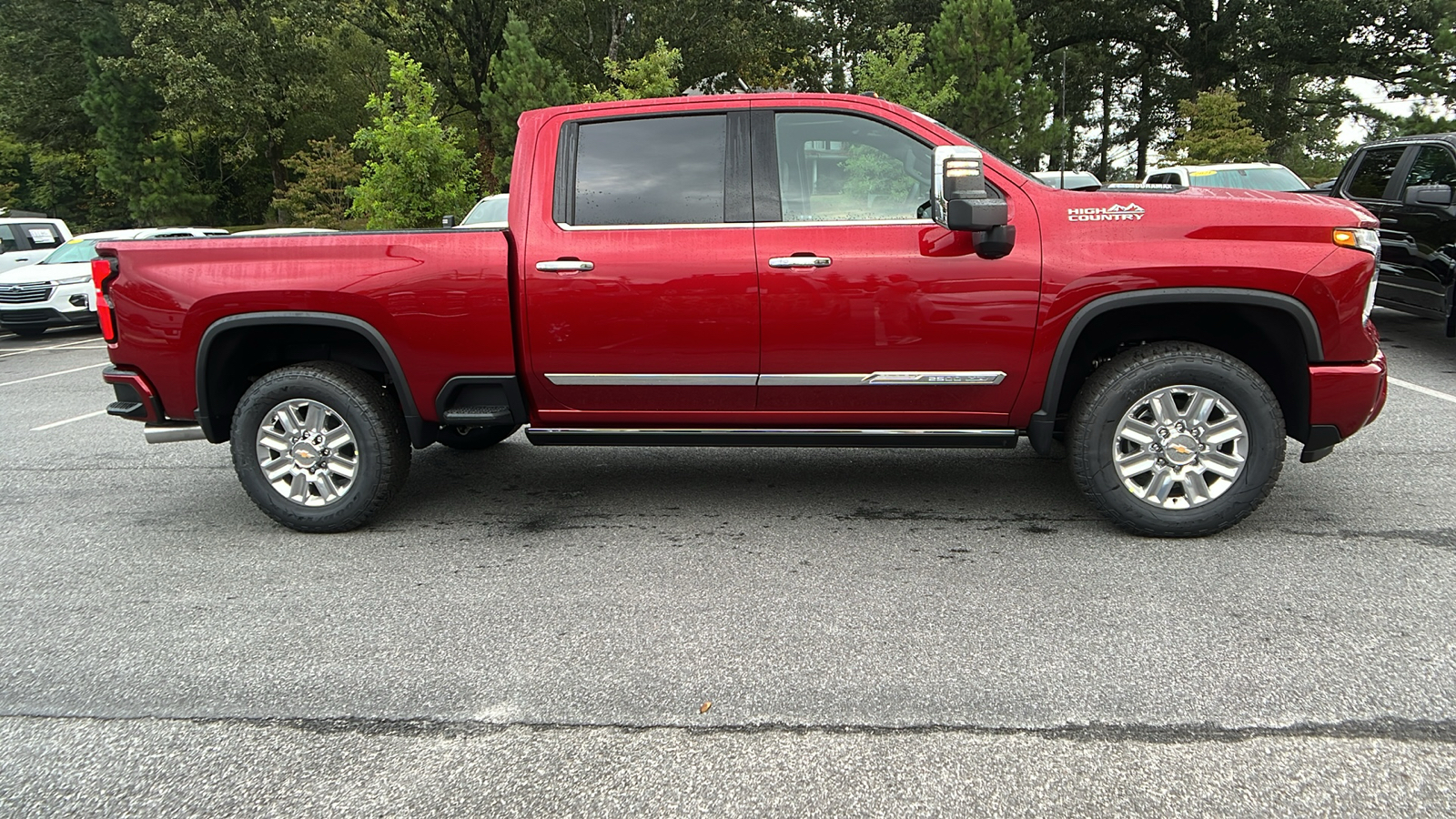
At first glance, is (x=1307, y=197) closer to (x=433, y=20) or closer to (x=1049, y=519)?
(x=1049, y=519)

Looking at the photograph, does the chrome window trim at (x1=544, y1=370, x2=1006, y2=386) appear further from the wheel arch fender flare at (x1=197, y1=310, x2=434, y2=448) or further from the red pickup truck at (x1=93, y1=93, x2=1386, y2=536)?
the wheel arch fender flare at (x1=197, y1=310, x2=434, y2=448)

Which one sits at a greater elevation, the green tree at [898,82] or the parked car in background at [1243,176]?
the green tree at [898,82]

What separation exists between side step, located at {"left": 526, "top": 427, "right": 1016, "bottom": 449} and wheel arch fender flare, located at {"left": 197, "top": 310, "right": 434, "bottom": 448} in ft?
1.83

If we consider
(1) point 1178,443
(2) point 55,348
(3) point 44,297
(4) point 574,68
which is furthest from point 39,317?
(4) point 574,68

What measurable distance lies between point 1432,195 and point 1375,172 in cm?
197

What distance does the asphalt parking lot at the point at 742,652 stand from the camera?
8.32 feet

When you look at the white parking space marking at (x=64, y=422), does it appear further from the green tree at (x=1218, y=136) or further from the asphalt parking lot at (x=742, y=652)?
the green tree at (x=1218, y=136)

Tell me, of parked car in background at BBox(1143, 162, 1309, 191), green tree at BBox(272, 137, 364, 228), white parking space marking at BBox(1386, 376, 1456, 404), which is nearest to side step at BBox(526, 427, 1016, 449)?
white parking space marking at BBox(1386, 376, 1456, 404)

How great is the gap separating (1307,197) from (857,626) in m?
2.78

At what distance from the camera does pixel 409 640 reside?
343 cm

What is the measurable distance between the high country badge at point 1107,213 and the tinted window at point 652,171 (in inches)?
60.4

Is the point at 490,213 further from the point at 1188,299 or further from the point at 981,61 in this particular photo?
the point at 981,61

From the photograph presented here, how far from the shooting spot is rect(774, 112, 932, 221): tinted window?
4203 mm

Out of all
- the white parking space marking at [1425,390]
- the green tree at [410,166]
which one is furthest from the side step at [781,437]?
the green tree at [410,166]
